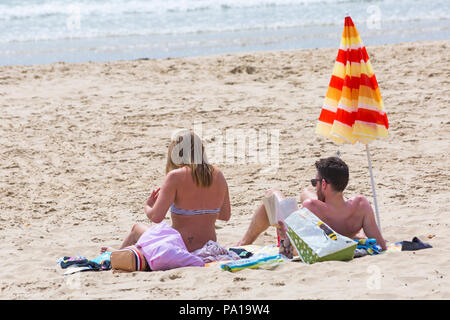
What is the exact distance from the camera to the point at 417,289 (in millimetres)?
4148

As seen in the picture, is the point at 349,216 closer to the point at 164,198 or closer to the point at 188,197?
the point at 188,197

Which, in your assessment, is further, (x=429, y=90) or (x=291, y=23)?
(x=291, y=23)

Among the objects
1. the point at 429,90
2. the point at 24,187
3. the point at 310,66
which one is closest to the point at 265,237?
the point at 24,187

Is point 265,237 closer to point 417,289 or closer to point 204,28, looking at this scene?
point 417,289

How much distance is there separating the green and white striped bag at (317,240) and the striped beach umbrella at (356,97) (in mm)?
896

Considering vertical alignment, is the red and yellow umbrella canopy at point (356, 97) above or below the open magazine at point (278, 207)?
above

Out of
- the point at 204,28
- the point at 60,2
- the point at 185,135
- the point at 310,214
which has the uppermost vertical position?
the point at 60,2

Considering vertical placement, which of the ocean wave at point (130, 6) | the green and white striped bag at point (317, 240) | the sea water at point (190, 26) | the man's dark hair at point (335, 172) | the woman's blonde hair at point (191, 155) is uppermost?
the ocean wave at point (130, 6)

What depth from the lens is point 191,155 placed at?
5105mm

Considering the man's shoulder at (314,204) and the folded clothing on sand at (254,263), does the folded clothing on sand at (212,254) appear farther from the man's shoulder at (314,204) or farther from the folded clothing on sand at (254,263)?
the man's shoulder at (314,204)

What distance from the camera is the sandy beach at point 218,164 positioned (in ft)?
15.0

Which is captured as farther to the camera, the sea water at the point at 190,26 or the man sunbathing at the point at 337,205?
the sea water at the point at 190,26

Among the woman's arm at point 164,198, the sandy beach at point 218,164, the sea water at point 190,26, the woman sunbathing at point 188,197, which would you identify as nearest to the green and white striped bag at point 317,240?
the sandy beach at point 218,164

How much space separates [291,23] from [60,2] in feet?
36.5
